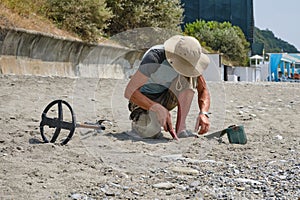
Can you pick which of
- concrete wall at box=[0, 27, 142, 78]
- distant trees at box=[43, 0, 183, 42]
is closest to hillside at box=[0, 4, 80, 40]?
concrete wall at box=[0, 27, 142, 78]

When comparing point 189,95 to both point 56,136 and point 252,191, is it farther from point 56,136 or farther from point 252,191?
point 252,191

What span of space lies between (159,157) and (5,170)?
1188 millimetres

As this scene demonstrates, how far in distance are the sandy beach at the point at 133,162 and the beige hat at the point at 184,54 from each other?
2.09 feet

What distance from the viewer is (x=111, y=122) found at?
498 centimetres

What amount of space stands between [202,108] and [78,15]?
8500mm

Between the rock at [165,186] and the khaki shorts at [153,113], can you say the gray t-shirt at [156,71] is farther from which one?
the rock at [165,186]

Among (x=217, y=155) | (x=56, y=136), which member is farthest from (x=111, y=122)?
(x=217, y=155)

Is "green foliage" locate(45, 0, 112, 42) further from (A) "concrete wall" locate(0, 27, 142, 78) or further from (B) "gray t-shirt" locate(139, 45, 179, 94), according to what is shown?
(B) "gray t-shirt" locate(139, 45, 179, 94)

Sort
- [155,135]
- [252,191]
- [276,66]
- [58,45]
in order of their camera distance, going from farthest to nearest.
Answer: [276,66] → [58,45] → [155,135] → [252,191]

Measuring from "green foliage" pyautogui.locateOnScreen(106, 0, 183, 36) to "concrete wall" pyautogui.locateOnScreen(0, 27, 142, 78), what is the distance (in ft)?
5.77

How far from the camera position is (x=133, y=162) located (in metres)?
3.38

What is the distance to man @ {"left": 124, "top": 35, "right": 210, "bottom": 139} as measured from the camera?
408 cm

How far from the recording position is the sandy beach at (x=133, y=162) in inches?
105

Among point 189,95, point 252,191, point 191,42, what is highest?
point 191,42
